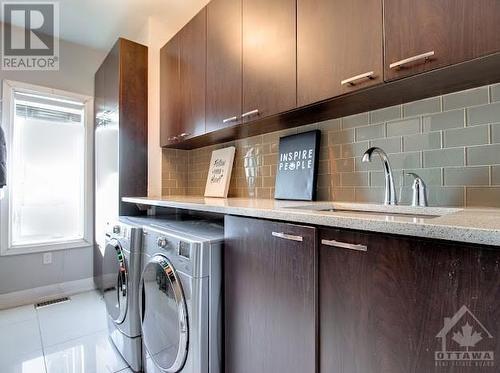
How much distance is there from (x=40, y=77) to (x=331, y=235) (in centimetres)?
325

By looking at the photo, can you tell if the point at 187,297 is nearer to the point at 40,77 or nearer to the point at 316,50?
the point at 316,50

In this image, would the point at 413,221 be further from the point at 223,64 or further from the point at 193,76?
the point at 193,76

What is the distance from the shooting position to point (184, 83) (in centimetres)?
212

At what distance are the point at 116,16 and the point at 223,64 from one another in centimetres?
142

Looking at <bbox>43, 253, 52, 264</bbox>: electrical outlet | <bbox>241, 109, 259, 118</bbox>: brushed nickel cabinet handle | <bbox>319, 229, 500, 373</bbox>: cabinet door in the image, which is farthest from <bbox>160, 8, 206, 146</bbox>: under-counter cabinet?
<bbox>43, 253, 52, 264</bbox>: electrical outlet

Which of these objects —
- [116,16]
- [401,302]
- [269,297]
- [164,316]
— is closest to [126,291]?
[164,316]

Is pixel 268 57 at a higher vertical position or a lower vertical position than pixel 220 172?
higher

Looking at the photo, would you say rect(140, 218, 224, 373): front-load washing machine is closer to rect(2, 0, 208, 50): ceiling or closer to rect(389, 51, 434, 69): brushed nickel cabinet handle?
rect(389, 51, 434, 69): brushed nickel cabinet handle

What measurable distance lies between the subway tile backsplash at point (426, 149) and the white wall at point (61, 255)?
8.14ft

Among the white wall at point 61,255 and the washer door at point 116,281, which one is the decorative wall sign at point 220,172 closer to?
the washer door at point 116,281

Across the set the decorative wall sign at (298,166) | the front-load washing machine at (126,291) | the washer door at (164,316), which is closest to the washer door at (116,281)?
the front-load washing machine at (126,291)

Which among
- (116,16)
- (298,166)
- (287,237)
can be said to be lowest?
(287,237)

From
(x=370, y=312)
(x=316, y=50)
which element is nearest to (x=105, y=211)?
(x=316, y=50)

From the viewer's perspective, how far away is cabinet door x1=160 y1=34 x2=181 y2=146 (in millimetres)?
2219
